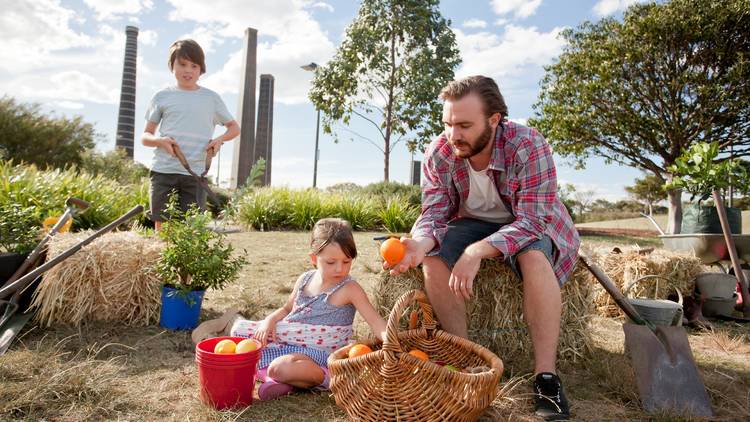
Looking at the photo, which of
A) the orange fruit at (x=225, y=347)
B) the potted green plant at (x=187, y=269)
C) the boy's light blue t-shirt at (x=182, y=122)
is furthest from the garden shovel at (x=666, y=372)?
the boy's light blue t-shirt at (x=182, y=122)

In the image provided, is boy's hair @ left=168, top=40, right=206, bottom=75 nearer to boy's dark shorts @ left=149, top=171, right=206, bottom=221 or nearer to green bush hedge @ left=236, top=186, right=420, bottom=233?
boy's dark shorts @ left=149, top=171, right=206, bottom=221

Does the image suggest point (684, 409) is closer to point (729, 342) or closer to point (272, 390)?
point (729, 342)

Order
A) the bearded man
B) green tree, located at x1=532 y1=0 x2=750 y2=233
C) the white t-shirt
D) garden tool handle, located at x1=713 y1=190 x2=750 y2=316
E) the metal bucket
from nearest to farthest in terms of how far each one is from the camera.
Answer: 1. the bearded man
2. the white t-shirt
3. the metal bucket
4. garden tool handle, located at x1=713 y1=190 x2=750 y2=316
5. green tree, located at x1=532 y1=0 x2=750 y2=233

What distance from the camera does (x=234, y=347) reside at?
2041 mm

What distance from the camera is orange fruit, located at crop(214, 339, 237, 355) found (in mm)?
2021

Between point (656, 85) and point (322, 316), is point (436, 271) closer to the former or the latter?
point (322, 316)

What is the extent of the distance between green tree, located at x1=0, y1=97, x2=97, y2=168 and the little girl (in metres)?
22.1

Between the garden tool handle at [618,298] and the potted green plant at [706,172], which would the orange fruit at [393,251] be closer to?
the garden tool handle at [618,298]

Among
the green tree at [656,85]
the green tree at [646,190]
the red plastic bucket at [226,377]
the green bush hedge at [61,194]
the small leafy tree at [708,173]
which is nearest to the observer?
the red plastic bucket at [226,377]

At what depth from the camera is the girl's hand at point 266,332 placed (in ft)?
7.48

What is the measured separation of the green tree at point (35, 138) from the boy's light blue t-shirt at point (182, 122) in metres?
20.7

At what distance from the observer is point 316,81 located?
1395 cm

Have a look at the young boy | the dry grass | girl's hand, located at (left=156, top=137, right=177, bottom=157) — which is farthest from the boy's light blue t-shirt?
the dry grass

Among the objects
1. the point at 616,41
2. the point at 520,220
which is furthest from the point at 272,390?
the point at 616,41
